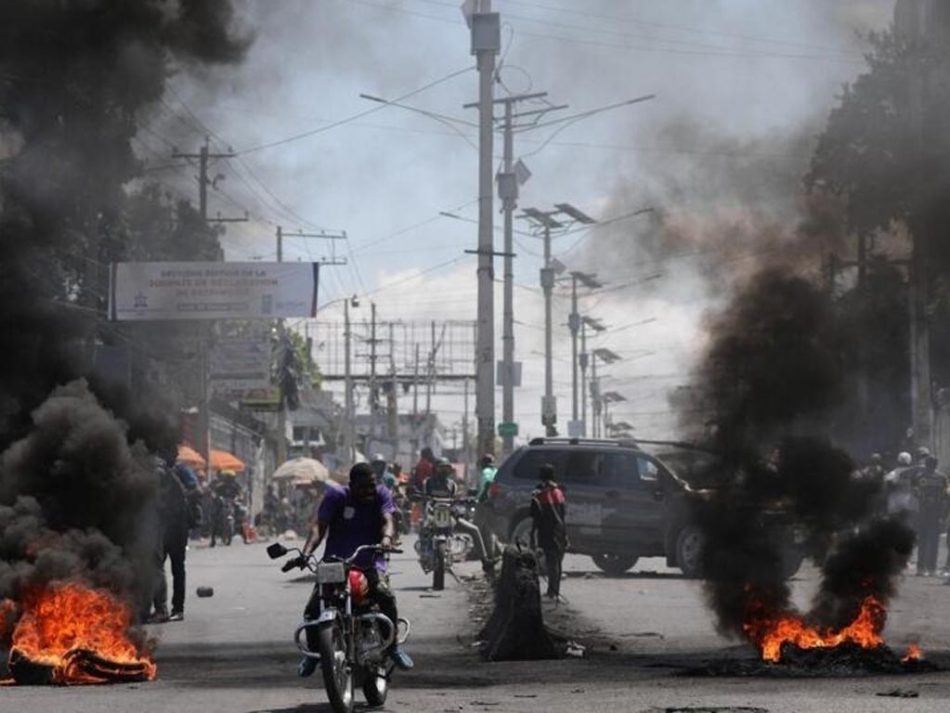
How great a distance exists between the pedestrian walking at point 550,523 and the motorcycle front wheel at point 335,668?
36.6 feet

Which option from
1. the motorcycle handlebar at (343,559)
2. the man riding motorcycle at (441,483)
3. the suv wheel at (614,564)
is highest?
the man riding motorcycle at (441,483)

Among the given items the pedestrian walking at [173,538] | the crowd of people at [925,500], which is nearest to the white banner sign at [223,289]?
the crowd of people at [925,500]

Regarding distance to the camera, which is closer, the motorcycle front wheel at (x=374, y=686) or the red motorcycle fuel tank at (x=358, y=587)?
the motorcycle front wheel at (x=374, y=686)

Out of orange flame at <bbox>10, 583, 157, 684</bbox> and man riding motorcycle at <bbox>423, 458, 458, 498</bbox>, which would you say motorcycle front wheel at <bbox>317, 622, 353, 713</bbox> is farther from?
man riding motorcycle at <bbox>423, 458, 458, 498</bbox>

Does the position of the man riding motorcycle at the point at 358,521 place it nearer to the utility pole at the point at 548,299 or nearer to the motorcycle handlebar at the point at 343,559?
the motorcycle handlebar at the point at 343,559

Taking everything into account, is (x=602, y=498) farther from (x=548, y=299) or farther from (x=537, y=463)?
(x=548, y=299)

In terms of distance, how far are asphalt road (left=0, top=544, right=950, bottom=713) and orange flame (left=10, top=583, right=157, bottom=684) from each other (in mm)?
413

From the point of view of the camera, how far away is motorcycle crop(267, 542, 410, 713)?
37.2ft

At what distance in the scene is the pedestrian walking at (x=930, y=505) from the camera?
2884 cm

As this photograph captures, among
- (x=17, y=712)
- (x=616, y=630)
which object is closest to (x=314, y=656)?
(x=17, y=712)

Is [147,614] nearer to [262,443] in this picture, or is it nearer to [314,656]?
[314,656]

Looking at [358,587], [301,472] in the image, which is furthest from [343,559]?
[301,472]

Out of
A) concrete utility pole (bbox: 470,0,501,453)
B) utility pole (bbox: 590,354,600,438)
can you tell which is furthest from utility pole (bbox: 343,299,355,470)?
concrete utility pole (bbox: 470,0,501,453)

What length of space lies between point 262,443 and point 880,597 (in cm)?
7524
